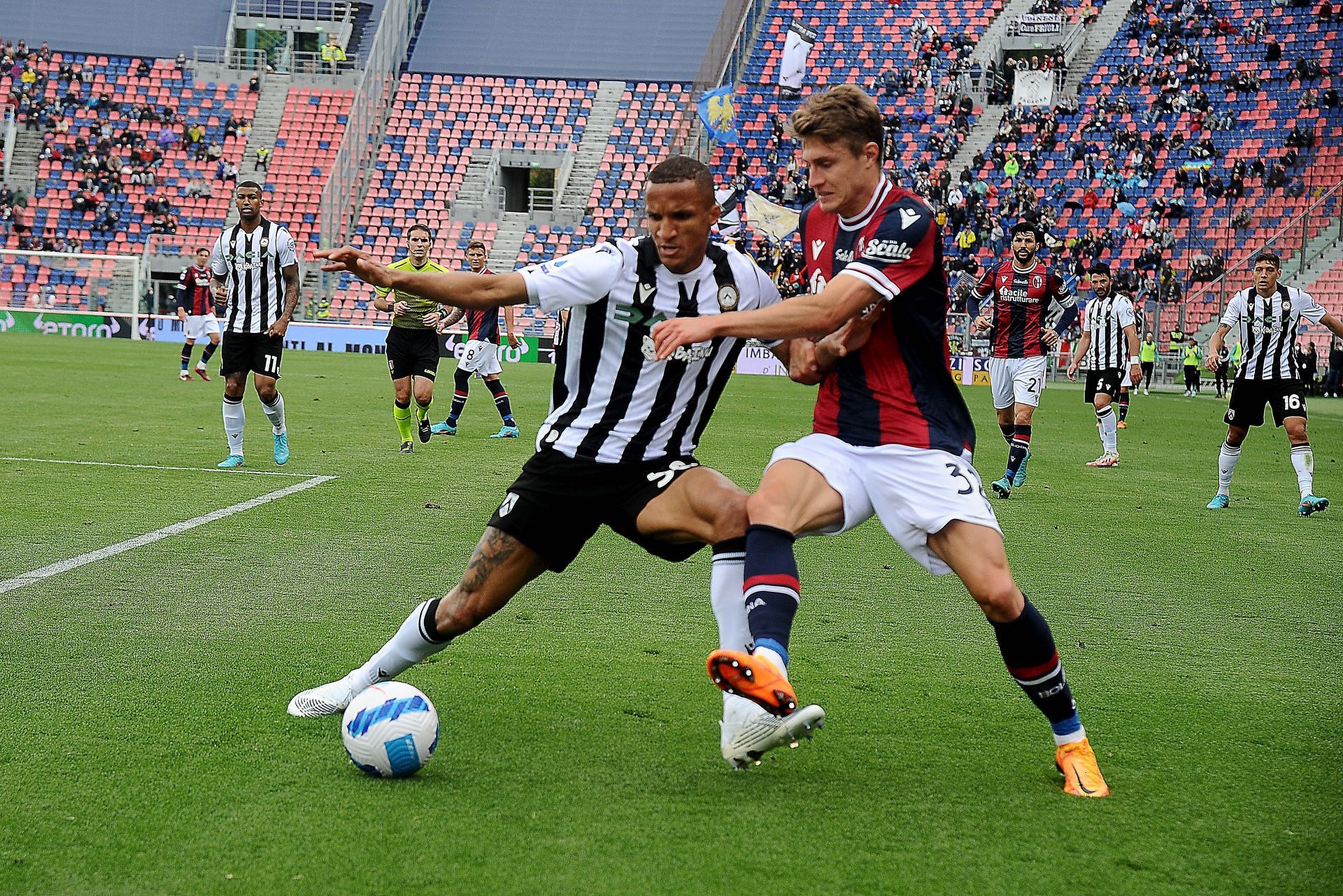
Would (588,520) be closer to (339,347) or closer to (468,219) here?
(339,347)

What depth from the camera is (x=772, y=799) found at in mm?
3838

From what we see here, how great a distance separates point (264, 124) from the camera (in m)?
43.7

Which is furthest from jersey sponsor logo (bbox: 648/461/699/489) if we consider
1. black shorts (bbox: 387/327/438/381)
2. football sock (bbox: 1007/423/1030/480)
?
black shorts (bbox: 387/327/438/381)

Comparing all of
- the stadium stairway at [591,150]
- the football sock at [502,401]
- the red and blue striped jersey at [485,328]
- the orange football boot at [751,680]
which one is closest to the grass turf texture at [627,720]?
the orange football boot at [751,680]

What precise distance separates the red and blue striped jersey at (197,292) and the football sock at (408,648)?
24172 mm

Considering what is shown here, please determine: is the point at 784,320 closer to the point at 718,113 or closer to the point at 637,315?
the point at 637,315

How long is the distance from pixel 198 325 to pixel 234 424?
16.5 m

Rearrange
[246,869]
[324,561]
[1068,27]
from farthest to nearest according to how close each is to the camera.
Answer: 1. [1068,27]
2. [324,561]
3. [246,869]

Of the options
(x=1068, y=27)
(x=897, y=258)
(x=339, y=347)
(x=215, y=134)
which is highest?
(x=1068, y=27)

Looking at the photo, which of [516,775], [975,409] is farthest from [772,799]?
[975,409]

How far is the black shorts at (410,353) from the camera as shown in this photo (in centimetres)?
1370

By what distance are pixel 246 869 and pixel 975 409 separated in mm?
22438

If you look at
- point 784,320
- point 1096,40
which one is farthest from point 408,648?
point 1096,40

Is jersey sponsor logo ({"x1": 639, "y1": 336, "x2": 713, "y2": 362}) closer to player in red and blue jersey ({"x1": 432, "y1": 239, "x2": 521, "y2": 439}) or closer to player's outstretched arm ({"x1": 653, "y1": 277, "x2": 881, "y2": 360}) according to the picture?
player's outstretched arm ({"x1": 653, "y1": 277, "x2": 881, "y2": 360})
